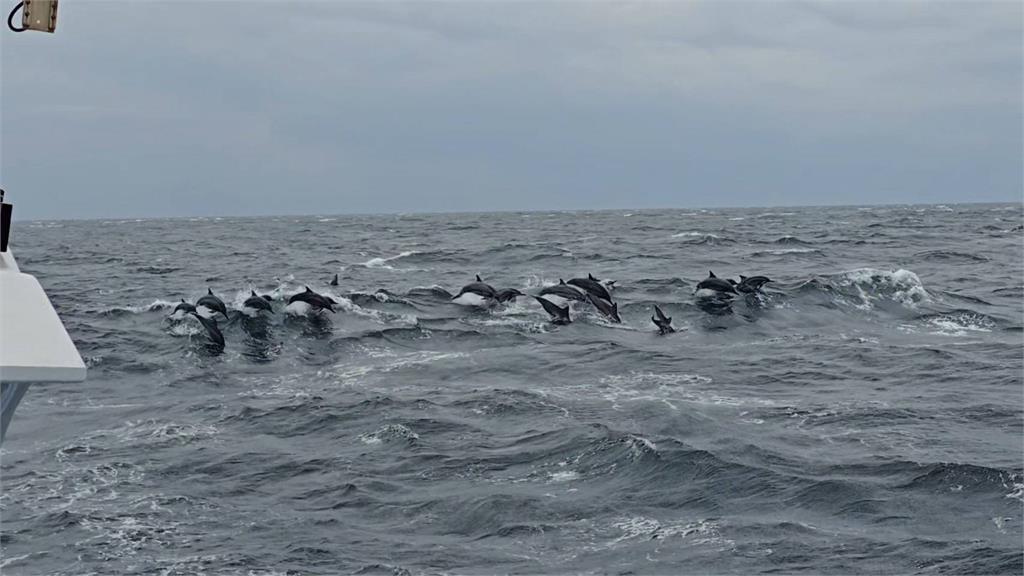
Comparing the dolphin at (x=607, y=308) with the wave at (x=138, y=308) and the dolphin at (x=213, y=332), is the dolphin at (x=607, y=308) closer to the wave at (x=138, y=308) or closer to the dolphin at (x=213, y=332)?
the dolphin at (x=213, y=332)

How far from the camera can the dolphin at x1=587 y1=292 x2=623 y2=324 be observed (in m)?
25.4

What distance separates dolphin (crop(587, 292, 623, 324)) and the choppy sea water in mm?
235

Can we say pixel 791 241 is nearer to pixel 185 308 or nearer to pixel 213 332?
pixel 185 308

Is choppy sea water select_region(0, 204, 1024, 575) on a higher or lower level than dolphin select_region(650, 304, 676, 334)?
lower

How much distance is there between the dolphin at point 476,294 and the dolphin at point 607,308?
3.01 m

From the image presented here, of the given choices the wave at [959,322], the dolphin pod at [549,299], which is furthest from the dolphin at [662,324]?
the wave at [959,322]

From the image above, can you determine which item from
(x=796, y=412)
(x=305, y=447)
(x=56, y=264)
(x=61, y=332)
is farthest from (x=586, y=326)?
(x=56, y=264)

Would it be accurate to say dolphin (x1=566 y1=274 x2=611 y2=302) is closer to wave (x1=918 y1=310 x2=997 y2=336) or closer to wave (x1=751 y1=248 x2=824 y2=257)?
wave (x1=918 y1=310 x2=997 y2=336)

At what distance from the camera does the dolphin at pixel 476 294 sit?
27.7m

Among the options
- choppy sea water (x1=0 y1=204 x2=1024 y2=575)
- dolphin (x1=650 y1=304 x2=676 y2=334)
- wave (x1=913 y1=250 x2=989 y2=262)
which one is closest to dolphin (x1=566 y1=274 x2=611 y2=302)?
choppy sea water (x1=0 y1=204 x2=1024 y2=575)

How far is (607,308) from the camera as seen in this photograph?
25.7 metres

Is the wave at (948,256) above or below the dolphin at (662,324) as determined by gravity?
above

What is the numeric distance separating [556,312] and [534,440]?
1105 cm

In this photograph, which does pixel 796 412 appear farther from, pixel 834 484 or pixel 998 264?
pixel 998 264
